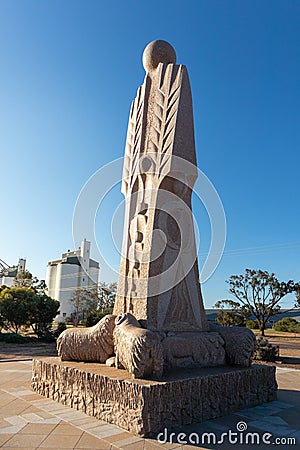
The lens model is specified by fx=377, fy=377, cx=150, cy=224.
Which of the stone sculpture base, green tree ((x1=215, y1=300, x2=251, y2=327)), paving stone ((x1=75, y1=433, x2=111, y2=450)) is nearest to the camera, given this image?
paving stone ((x1=75, y1=433, x2=111, y2=450))

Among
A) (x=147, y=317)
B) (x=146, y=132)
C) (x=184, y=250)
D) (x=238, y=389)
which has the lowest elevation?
(x=238, y=389)

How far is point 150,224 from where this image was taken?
6.45m

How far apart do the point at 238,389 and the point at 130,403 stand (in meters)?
1.94

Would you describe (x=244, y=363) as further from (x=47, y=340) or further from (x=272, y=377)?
(x=47, y=340)

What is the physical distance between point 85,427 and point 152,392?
36.3 inches

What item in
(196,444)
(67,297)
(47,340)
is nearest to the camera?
(196,444)

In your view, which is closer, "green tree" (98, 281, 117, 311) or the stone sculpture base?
the stone sculpture base

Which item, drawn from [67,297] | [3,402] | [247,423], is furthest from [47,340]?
[67,297]

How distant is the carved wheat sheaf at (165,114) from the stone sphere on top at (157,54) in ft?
0.96

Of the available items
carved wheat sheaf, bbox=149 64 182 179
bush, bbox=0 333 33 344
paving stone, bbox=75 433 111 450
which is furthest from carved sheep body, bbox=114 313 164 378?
bush, bbox=0 333 33 344

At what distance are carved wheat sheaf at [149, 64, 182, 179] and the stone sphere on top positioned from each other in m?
0.29

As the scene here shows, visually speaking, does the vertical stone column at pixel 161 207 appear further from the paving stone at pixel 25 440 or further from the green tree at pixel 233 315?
the green tree at pixel 233 315

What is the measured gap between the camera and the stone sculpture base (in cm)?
422

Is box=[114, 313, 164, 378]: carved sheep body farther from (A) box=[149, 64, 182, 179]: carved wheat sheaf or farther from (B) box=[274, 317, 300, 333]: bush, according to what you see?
(B) box=[274, 317, 300, 333]: bush
